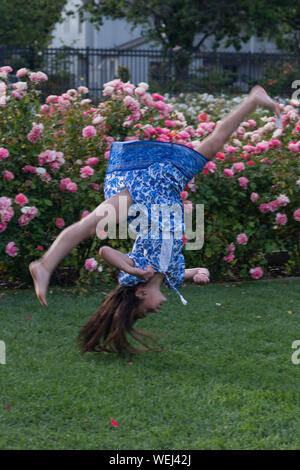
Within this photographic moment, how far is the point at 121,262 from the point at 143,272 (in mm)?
183

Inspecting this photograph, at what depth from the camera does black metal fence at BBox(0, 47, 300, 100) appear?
21406mm

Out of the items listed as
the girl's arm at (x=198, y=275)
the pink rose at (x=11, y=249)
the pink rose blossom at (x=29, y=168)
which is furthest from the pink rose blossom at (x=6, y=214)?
the girl's arm at (x=198, y=275)

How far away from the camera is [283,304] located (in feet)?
19.6

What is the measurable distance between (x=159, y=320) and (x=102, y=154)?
1.83 m

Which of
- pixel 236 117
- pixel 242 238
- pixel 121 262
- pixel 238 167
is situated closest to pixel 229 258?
pixel 242 238

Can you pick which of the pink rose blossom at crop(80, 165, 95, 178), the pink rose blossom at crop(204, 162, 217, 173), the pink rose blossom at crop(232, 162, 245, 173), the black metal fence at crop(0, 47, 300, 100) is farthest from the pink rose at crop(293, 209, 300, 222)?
the black metal fence at crop(0, 47, 300, 100)

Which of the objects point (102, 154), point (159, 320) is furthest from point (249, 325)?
point (102, 154)

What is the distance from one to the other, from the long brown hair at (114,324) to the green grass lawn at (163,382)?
97mm

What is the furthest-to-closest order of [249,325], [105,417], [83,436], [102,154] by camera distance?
[102,154] < [249,325] < [105,417] < [83,436]

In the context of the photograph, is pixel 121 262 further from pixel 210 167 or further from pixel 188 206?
pixel 210 167

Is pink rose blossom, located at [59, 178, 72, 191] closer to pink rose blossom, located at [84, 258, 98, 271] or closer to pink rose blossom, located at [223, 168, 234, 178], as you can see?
pink rose blossom, located at [84, 258, 98, 271]

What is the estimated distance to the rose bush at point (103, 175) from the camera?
20.1 feet

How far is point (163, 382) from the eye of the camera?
415cm
